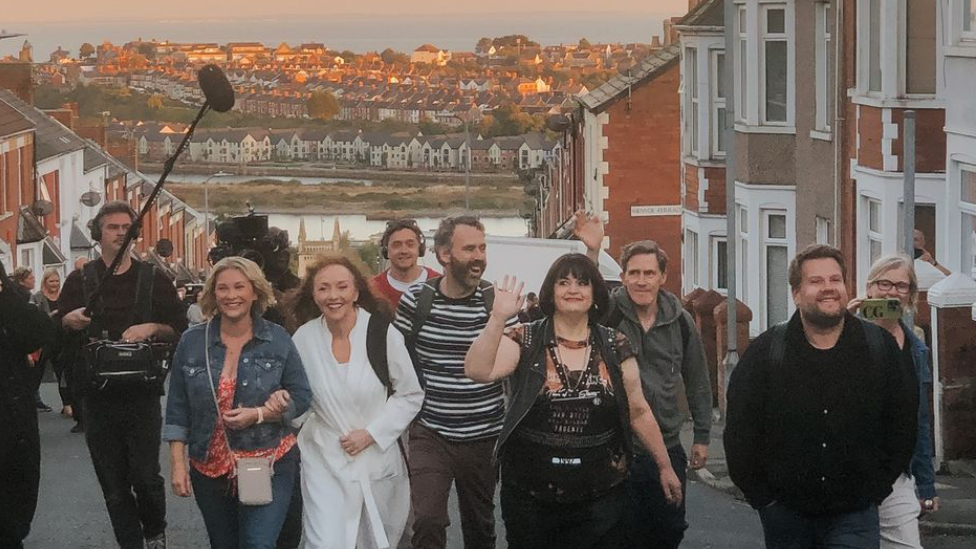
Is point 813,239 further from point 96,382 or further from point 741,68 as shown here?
point 96,382

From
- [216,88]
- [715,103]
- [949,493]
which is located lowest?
[949,493]

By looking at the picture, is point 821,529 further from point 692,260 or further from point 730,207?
point 692,260

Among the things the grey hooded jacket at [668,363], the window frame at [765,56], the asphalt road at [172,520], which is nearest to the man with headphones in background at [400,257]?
the grey hooded jacket at [668,363]

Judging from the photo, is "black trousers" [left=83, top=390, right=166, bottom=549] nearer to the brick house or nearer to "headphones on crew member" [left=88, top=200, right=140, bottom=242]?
"headphones on crew member" [left=88, top=200, right=140, bottom=242]

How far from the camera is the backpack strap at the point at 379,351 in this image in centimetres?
886

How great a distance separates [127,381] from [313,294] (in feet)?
3.97

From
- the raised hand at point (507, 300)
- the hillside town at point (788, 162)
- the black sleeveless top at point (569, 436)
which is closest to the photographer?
the raised hand at point (507, 300)

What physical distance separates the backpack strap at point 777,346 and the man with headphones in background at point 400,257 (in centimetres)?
367

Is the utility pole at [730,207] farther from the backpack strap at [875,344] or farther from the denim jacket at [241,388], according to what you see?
the backpack strap at [875,344]

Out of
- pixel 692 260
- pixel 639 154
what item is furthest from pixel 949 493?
pixel 639 154

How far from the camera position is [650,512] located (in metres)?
9.02

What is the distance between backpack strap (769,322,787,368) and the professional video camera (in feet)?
15.1

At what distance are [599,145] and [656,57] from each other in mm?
3072

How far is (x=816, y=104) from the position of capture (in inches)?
977
